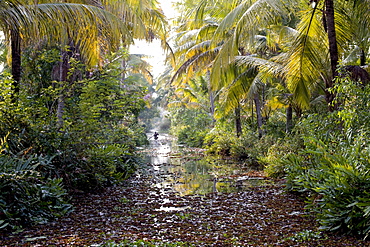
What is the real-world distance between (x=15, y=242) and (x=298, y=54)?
6999mm

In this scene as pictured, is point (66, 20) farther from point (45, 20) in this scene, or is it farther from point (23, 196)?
point (23, 196)

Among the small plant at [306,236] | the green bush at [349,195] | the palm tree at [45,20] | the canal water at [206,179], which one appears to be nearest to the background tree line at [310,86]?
the green bush at [349,195]

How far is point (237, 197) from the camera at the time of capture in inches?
304

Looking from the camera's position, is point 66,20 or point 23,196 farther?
point 66,20

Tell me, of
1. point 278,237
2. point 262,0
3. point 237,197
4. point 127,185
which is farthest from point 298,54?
point 127,185

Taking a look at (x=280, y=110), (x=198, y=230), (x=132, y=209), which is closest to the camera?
(x=198, y=230)

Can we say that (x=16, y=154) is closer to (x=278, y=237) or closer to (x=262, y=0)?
(x=278, y=237)

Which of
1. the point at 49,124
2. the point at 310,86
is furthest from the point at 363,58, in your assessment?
the point at 49,124

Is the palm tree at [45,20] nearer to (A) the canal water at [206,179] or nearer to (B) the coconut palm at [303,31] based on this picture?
(B) the coconut palm at [303,31]

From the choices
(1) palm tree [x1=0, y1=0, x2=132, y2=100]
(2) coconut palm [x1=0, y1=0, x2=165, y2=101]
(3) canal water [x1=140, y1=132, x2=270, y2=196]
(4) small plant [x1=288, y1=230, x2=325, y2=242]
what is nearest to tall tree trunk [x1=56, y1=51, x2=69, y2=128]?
(2) coconut palm [x1=0, y1=0, x2=165, y2=101]

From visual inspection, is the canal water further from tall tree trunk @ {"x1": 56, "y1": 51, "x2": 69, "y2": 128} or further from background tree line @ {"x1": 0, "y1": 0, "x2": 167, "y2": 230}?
tall tree trunk @ {"x1": 56, "y1": 51, "x2": 69, "y2": 128}

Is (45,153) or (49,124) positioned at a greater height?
(49,124)

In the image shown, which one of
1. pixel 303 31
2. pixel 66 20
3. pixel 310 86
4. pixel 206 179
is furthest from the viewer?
pixel 310 86

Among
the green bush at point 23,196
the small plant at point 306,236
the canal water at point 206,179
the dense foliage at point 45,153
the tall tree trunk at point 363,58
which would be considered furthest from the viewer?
the tall tree trunk at point 363,58
